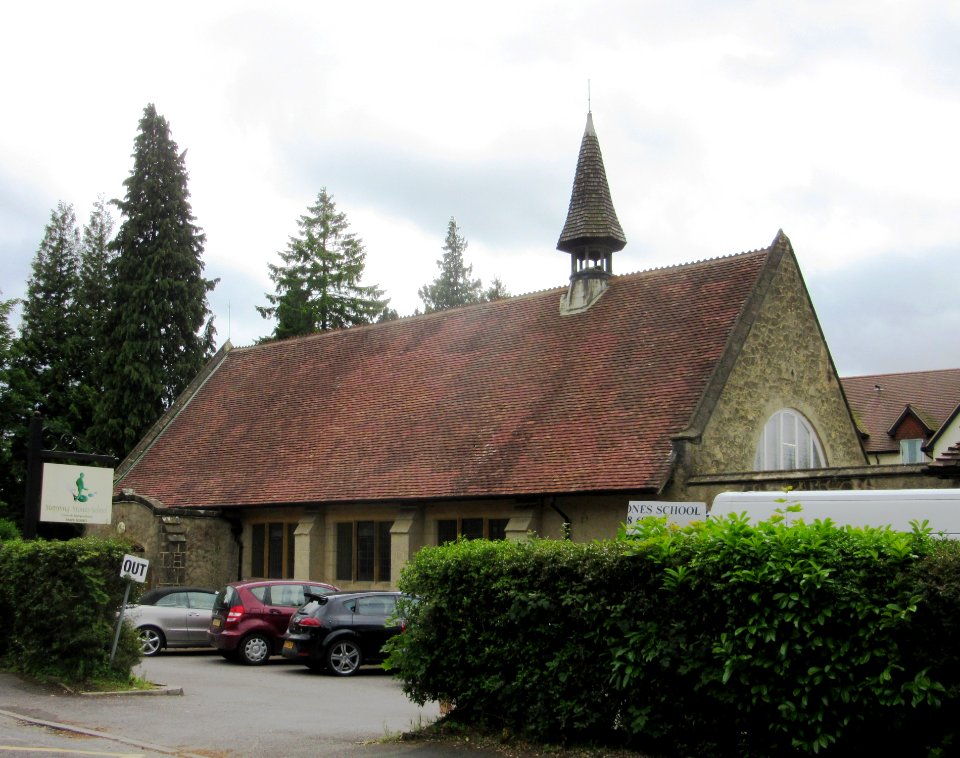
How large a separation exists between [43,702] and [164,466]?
67.9 feet

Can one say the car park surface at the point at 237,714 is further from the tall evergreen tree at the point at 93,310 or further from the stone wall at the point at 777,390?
the tall evergreen tree at the point at 93,310

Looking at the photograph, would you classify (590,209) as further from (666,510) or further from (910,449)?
(910,449)

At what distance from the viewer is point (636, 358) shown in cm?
2570

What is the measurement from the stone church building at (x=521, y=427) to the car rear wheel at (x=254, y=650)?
547cm

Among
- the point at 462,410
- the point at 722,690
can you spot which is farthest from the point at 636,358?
the point at 722,690

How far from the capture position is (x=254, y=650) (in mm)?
21094

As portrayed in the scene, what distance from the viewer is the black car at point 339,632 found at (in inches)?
755

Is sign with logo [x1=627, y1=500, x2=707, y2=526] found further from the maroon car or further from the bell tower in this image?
the bell tower

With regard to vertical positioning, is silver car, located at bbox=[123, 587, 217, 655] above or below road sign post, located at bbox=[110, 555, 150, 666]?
below

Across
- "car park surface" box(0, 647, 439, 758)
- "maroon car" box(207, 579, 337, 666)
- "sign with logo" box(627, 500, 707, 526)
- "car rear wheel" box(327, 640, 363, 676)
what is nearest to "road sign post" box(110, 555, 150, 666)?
"car park surface" box(0, 647, 439, 758)

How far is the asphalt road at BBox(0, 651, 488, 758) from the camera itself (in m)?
10.9

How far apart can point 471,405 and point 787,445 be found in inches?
301

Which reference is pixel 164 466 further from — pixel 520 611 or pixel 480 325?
pixel 520 611

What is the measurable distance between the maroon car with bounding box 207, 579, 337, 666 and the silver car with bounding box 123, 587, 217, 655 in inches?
83.0
